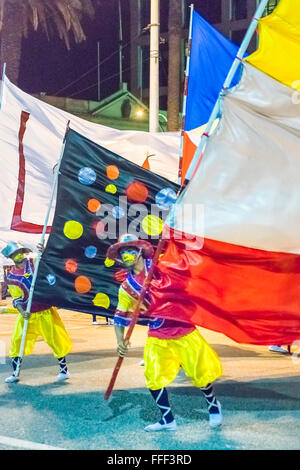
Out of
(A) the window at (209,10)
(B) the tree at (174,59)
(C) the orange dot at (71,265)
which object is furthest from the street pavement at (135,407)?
(A) the window at (209,10)

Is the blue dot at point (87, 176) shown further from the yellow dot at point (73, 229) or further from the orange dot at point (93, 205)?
the yellow dot at point (73, 229)

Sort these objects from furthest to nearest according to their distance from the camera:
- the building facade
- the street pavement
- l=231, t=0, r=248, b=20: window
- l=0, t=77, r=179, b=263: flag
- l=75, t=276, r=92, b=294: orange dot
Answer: the building facade
l=231, t=0, r=248, b=20: window
l=0, t=77, r=179, b=263: flag
l=75, t=276, r=92, b=294: orange dot
the street pavement

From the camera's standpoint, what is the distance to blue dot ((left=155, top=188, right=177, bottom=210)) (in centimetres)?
846

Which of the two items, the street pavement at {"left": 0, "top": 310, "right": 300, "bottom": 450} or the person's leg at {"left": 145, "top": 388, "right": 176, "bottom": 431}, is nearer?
the street pavement at {"left": 0, "top": 310, "right": 300, "bottom": 450}

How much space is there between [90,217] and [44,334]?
1705 millimetres

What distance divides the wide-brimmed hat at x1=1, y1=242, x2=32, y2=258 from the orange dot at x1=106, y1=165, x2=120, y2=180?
1.62 m

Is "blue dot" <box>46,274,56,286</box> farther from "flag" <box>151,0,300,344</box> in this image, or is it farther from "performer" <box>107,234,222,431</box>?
"flag" <box>151,0,300,344</box>

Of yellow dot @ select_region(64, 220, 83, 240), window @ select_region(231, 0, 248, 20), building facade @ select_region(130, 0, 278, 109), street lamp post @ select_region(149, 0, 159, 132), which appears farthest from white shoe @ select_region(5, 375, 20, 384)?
window @ select_region(231, 0, 248, 20)

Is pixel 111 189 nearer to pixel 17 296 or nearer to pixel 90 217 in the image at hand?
pixel 90 217

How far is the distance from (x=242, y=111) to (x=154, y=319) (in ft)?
6.92

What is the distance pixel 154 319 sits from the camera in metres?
6.42

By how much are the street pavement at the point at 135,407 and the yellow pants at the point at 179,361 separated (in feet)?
1.56
